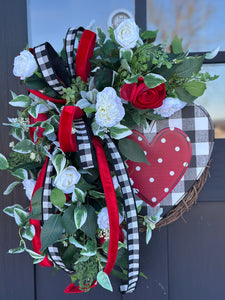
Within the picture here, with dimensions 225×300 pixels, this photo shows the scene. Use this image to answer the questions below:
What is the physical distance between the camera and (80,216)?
1.92ft

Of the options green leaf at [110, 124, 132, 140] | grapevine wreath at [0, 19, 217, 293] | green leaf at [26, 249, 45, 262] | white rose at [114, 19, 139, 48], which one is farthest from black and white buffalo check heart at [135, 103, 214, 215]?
green leaf at [26, 249, 45, 262]

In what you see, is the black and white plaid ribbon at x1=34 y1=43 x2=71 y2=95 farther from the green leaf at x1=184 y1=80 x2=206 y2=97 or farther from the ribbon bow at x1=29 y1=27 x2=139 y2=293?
the green leaf at x1=184 y1=80 x2=206 y2=97

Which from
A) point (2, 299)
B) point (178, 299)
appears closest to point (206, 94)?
point (178, 299)

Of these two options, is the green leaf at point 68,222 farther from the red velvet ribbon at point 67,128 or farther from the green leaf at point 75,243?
the red velvet ribbon at point 67,128

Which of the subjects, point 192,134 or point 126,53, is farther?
point 192,134

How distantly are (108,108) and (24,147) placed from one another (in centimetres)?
23

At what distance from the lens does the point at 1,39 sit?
0.87m

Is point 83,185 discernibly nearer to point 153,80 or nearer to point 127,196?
point 127,196

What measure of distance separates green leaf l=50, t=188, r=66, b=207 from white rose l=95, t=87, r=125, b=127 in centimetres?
17

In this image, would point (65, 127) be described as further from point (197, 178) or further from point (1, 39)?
point (1, 39)

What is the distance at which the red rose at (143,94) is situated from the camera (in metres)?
0.58

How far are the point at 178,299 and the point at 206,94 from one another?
25.4 inches

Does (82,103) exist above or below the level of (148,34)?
below

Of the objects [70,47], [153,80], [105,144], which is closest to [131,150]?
[105,144]
